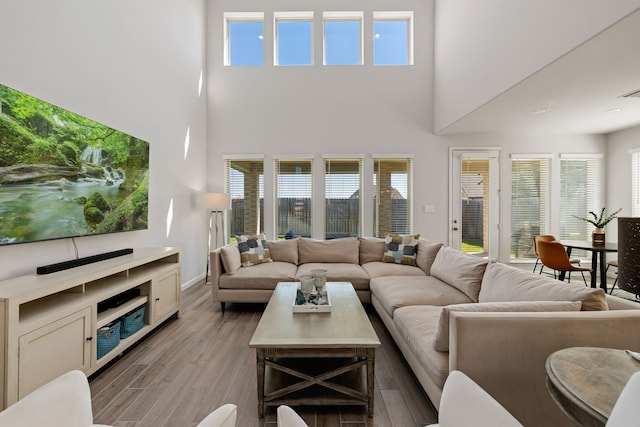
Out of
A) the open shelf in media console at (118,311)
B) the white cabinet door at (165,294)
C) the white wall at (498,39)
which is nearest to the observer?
the open shelf in media console at (118,311)

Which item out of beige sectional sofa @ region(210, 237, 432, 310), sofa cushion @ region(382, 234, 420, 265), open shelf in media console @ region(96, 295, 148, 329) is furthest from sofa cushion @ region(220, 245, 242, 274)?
sofa cushion @ region(382, 234, 420, 265)

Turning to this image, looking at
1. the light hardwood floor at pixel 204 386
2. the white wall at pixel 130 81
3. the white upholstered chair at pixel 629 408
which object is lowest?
the light hardwood floor at pixel 204 386

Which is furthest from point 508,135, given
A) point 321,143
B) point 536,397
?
point 536,397

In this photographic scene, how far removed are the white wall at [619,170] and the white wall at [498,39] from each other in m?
3.07

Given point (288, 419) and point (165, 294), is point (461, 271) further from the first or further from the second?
point (165, 294)

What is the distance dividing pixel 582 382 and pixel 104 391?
2.62 m

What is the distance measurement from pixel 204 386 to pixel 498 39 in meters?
4.52

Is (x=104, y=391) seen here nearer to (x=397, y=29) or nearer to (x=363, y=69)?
(x=363, y=69)

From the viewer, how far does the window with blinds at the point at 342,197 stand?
5.61 m

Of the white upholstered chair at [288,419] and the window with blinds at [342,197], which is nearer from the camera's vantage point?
the white upholstered chair at [288,419]

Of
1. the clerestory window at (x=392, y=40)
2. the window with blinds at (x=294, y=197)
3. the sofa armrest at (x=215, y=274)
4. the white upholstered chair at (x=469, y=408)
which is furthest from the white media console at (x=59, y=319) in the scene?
the clerestory window at (x=392, y=40)

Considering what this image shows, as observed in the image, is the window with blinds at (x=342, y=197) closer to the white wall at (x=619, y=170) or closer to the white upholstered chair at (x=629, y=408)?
the white wall at (x=619, y=170)

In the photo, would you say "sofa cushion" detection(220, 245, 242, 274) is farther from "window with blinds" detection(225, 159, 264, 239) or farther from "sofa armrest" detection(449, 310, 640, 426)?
"sofa armrest" detection(449, 310, 640, 426)

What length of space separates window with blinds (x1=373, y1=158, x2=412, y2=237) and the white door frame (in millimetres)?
779
